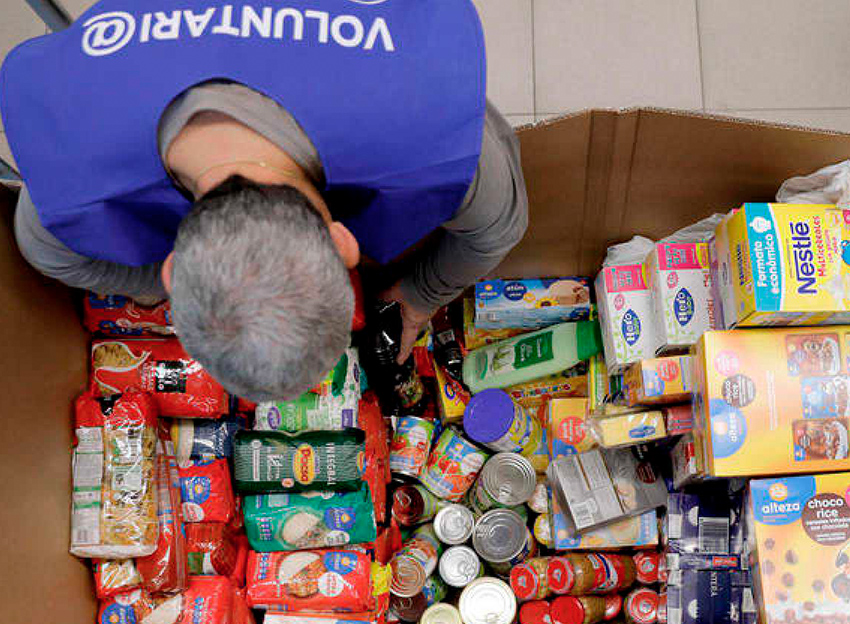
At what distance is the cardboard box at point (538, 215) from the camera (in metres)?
1.38

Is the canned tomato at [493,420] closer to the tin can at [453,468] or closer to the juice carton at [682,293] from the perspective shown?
→ the tin can at [453,468]

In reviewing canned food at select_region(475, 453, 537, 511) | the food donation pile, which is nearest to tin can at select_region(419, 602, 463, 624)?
the food donation pile

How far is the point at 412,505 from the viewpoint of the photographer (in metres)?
1.87

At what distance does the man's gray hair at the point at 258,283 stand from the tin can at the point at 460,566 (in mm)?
1154

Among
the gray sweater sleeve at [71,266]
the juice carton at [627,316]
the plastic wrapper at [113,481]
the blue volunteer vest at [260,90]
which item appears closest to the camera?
the blue volunteer vest at [260,90]

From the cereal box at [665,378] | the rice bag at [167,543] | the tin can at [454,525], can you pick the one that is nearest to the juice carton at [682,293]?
the cereal box at [665,378]

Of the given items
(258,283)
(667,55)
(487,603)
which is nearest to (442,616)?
(487,603)

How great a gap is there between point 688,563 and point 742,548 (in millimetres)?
141

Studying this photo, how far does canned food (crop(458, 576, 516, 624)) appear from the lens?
169cm

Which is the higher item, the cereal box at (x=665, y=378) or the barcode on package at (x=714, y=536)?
the cereal box at (x=665, y=378)

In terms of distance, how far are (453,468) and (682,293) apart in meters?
0.71

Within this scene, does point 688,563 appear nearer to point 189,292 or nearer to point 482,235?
point 482,235

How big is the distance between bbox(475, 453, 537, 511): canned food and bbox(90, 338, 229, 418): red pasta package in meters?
0.69

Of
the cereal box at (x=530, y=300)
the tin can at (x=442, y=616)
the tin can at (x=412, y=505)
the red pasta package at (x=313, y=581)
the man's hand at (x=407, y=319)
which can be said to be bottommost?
the tin can at (x=442, y=616)
